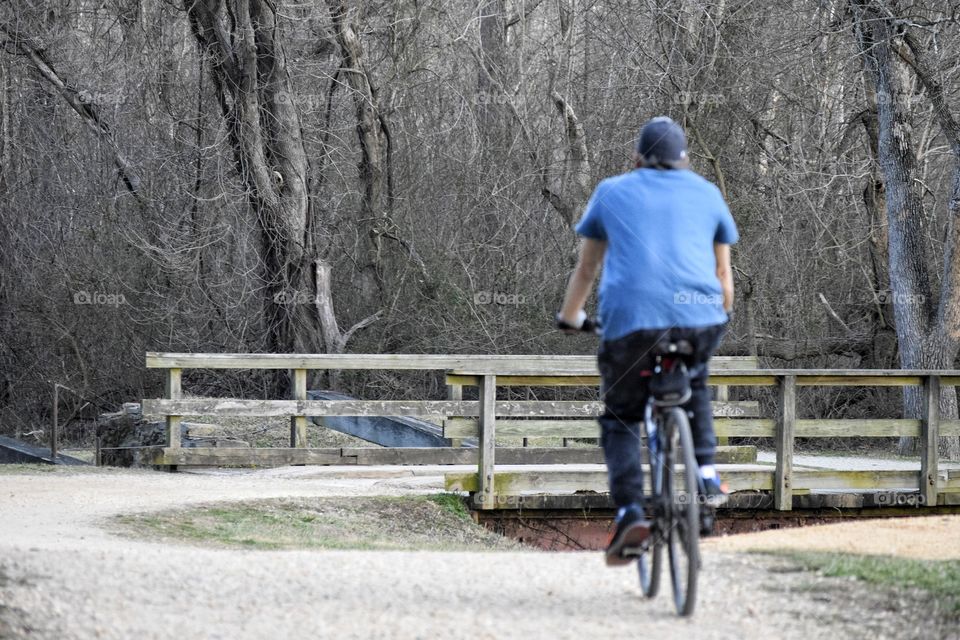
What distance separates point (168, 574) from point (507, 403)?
27.7 ft

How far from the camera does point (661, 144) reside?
562 centimetres

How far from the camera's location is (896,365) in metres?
21.0

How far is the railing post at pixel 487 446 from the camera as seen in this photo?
11.1 m

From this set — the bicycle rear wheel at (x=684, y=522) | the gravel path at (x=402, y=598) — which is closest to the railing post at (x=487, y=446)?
the gravel path at (x=402, y=598)

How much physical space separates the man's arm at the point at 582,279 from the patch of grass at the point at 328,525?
12.1 ft

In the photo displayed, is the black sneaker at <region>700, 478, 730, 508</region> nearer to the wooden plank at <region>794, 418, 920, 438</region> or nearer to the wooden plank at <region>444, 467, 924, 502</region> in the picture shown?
the wooden plank at <region>444, 467, 924, 502</region>

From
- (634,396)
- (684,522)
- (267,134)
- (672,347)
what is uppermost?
(267,134)

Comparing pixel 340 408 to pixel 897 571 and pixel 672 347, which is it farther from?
pixel 672 347

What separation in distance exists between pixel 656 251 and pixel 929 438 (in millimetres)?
7399

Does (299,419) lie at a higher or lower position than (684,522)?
lower

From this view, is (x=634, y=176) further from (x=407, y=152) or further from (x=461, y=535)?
(x=407, y=152)

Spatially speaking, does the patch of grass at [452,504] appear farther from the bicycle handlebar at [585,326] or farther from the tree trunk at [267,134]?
the tree trunk at [267,134]

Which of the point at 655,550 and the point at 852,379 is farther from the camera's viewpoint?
the point at 852,379

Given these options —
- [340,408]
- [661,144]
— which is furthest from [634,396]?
[340,408]
